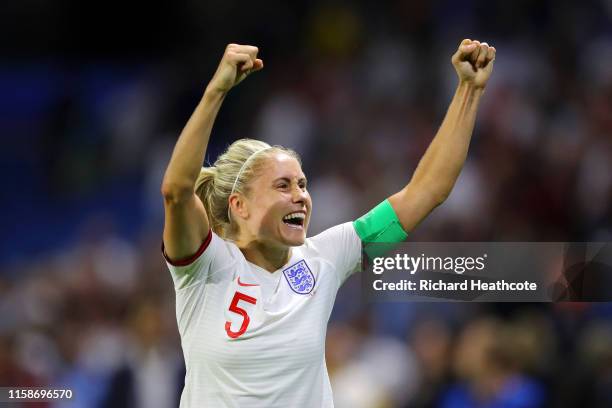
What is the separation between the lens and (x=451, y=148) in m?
3.16

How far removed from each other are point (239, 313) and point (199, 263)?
0.66 ft

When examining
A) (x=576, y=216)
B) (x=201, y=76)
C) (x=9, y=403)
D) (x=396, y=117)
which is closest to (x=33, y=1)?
(x=201, y=76)

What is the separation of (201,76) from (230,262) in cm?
527

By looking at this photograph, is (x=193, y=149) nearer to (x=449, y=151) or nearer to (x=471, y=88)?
(x=449, y=151)

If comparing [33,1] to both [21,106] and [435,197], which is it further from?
[435,197]

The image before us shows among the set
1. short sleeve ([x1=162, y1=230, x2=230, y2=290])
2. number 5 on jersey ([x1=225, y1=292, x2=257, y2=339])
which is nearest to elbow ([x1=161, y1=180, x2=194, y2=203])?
short sleeve ([x1=162, y1=230, x2=230, y2=290])

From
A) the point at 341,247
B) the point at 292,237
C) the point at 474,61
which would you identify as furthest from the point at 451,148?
the point at 292,237

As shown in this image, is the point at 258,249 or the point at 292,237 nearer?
the point at 292,237

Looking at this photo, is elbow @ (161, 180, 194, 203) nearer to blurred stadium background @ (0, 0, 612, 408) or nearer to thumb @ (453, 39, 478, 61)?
thumb @ (453, 39, 478, 61)

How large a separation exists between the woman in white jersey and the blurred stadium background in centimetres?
180

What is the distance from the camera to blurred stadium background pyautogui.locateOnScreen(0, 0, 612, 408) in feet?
17.3

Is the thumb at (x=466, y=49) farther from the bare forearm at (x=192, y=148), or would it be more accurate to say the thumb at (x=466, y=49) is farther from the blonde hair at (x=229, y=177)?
the bare forearm at (x=192, y=148)

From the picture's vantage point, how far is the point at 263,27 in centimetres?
834

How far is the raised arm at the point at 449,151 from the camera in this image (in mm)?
3160
